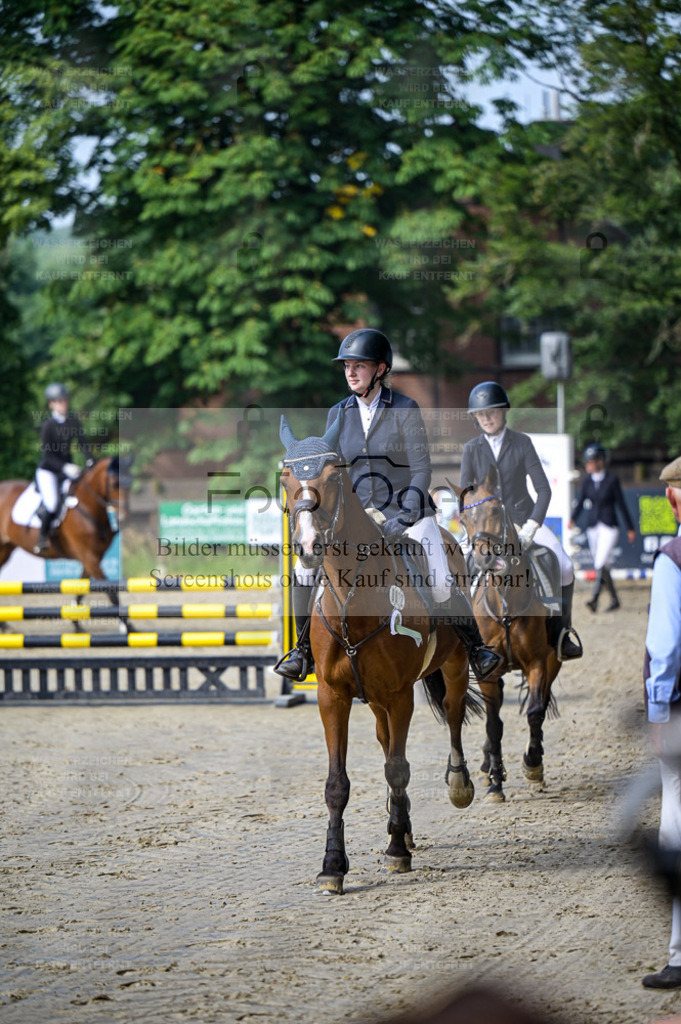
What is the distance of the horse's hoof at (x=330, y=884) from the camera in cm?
586

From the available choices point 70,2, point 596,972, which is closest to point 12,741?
point 596,972

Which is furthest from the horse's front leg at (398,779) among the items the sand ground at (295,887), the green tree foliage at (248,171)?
the green tree foliage at (248,171)

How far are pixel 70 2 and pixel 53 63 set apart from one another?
1.67m

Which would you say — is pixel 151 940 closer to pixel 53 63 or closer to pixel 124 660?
pixel 124 660

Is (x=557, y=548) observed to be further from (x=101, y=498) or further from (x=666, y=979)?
(x=101, y=498)

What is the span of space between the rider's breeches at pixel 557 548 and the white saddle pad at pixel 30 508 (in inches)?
360

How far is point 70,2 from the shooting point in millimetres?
19609

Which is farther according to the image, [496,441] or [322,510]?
[496,441]

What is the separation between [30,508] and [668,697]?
44.1 ft

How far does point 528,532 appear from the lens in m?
8.21

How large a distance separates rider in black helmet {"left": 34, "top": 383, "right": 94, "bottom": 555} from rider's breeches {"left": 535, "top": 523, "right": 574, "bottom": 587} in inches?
354

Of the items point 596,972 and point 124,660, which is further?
point 124,660

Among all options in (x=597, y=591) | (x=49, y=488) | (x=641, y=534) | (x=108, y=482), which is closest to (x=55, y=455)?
(x=49, y=488)

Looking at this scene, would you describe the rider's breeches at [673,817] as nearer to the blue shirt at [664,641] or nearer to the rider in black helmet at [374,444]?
the blue shirt at [664,641]
